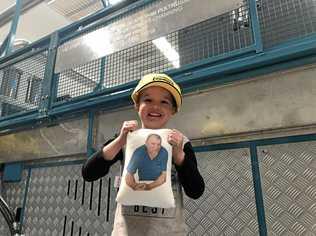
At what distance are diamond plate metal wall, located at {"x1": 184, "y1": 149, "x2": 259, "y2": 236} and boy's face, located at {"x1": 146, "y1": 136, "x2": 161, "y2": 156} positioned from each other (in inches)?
17.1

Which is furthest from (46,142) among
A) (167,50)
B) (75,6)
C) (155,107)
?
(75,6)

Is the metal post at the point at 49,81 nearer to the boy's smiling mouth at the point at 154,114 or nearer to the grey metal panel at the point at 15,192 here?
the grey metal panel at the point at 15,192

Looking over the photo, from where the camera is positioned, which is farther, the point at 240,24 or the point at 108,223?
the point at 108,223

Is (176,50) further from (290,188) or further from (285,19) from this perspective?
(290,188)

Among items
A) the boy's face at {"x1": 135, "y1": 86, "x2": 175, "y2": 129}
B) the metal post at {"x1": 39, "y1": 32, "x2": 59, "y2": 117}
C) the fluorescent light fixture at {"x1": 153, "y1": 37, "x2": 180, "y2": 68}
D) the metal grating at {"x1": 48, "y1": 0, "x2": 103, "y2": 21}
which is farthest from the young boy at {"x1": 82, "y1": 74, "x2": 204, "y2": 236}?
the metal grating at {"x1": 48, "y1": 0, "x2": 103, "y2": 21}

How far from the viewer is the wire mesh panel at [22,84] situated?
157 centimetres

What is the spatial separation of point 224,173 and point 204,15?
2.00 ft

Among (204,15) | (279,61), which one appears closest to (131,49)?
(204,15)

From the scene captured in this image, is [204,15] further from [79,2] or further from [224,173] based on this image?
[79,2]

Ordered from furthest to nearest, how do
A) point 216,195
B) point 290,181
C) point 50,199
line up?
point 50,199 → point 216,195 → point 290,181

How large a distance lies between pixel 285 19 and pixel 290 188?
58 cm

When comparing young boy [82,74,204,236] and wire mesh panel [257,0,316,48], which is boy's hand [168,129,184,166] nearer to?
young boy [82,74,204,236]

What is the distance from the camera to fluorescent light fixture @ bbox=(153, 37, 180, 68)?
1089mm

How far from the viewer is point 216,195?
3.15 feet
